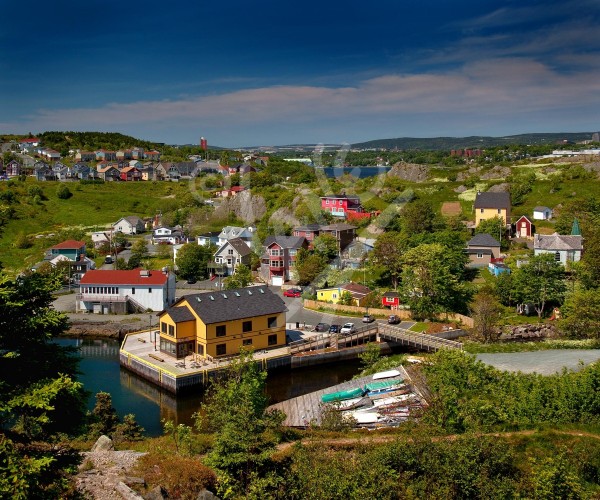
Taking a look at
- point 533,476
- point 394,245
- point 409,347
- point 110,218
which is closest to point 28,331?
point 533,476

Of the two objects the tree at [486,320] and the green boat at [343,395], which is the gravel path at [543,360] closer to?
the tree at [486,320]

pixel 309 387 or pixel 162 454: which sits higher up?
pixel 162 454

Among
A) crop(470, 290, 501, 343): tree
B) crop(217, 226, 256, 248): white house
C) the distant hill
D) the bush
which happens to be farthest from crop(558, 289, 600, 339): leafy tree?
the distant hill

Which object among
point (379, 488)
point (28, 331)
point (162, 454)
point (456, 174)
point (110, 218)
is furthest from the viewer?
point (456, 174)

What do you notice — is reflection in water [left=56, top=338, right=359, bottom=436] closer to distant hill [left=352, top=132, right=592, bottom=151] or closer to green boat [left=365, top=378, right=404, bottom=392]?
green boat [left=365, top=378, right=404, bottom=392]

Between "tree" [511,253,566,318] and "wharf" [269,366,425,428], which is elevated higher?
"tree" [511,253,566,318]

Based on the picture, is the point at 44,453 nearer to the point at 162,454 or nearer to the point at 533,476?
the point at 162,454
